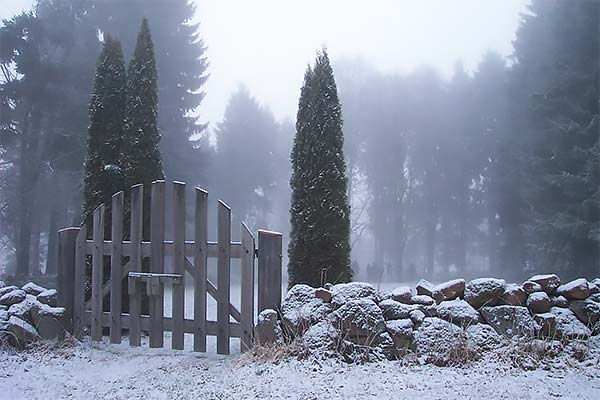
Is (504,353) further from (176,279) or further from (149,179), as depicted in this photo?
(149,179)

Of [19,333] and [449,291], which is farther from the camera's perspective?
[19,333]

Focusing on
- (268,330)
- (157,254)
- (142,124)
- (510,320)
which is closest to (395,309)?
(510,320)

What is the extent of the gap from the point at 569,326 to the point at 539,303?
0.27 metres

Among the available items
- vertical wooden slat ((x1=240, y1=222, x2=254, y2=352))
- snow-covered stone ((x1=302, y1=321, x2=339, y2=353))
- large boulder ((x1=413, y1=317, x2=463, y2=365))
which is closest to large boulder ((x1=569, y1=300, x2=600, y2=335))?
large boulder ((x1=413, y1=317, x2=463, y2=365))

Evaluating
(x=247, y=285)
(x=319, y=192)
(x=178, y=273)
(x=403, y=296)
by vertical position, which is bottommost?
(x=403, y=296)

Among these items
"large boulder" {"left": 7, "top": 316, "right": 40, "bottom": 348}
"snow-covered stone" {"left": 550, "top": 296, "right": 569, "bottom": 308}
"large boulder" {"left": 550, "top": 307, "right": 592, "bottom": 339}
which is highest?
"snow-covered stone" {"left": 550, "top": 296, "right": 569, "bottom": 308}

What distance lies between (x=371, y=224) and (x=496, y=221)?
593 centimetres

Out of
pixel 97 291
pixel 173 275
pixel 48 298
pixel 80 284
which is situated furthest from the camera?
pixel 48 298

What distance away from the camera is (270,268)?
425 cm

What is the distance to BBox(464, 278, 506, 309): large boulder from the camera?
392 cm

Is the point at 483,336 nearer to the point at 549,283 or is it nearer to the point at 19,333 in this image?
the point at 549,283

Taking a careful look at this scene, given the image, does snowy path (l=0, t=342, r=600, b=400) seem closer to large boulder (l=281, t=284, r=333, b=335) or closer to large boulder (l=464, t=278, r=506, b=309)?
large boulder (l=281, t=284, r=333, b=335)

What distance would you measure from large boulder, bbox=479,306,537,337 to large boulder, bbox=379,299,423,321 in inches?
23.2

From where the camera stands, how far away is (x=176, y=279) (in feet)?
14.6
